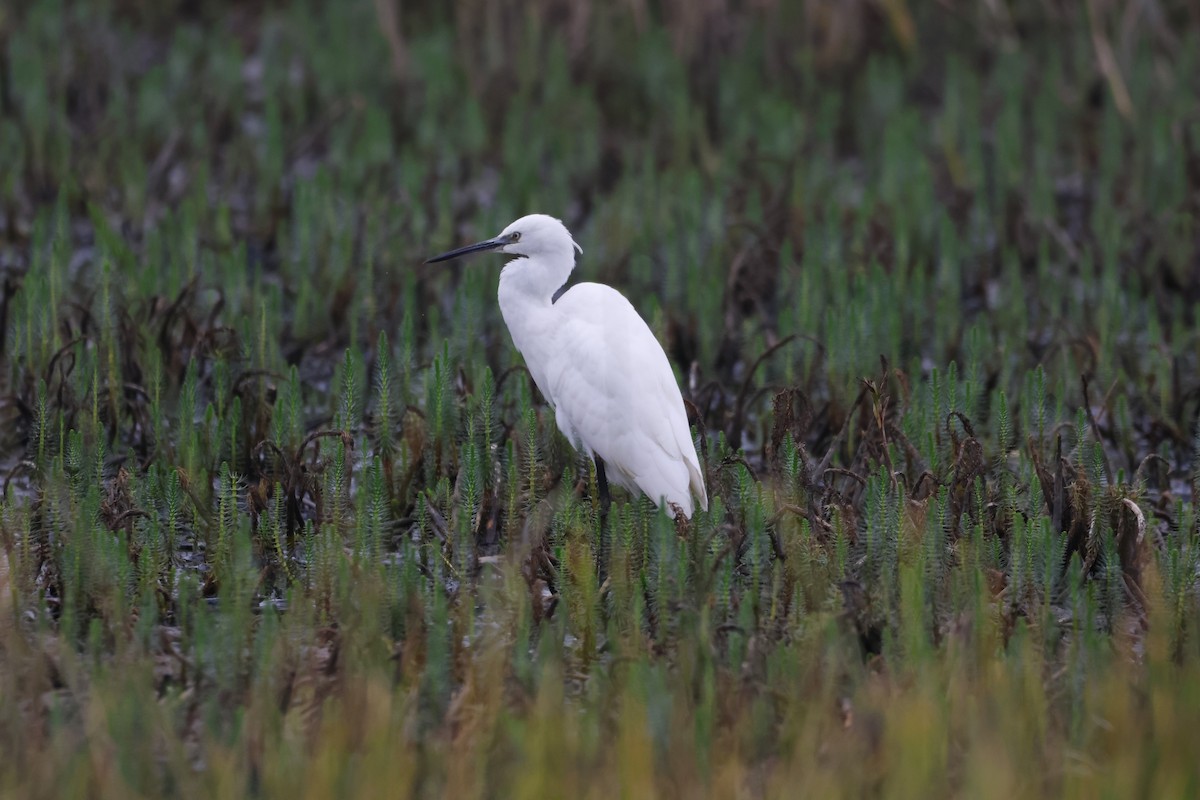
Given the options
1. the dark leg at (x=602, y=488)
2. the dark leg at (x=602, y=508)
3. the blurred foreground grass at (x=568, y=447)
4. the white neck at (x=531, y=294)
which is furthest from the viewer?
the white neck at (x=531, y=294)

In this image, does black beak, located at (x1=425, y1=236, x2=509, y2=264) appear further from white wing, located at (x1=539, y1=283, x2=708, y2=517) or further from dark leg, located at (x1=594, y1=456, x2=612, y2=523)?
dark leg, located at (x1=594, y1=456, x2=612, y2=523)

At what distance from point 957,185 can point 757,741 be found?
497 centimetres

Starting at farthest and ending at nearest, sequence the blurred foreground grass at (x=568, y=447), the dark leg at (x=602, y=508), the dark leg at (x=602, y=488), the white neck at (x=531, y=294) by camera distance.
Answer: the white neck at (x=531, y=294), the dark leg at (x=602, y=488), the dark leg at (x=602, y=508), the blurred foreground grass at (x=568, y=447)

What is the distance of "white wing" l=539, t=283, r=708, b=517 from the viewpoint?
412 centimetres

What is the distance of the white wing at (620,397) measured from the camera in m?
4.12

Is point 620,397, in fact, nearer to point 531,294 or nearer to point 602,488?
point 602,488

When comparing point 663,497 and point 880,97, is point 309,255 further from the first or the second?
point 880,97

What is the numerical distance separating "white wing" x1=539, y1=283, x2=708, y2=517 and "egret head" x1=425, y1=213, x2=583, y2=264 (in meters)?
0.13

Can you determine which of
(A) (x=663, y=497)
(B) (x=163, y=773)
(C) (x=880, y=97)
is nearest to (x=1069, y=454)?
(A) (x=663, y=497)

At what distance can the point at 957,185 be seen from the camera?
24.9ft

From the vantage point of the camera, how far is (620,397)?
423 cm

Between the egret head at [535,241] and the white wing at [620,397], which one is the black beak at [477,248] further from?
the white wing at [620,397]

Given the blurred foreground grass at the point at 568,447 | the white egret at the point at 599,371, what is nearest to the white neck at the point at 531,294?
the white egret at the point at 599,371

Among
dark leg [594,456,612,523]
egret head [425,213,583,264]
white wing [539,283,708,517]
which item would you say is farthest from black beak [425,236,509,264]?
dark leg [594,456,612,523]
